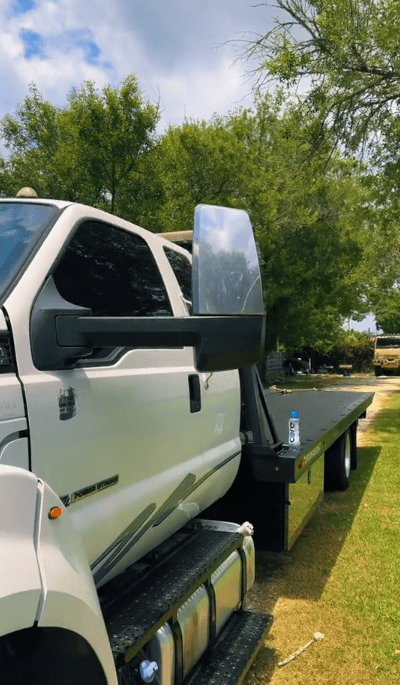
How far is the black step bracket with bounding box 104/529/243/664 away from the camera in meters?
2.11

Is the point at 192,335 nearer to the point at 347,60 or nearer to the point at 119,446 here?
the point at 119,446

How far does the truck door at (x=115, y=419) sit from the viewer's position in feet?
5.96

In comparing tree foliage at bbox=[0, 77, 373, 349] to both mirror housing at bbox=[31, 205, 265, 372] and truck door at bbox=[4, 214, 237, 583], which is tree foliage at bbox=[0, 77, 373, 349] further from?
mirror housing at bbox=[31, 205, 265, 372]

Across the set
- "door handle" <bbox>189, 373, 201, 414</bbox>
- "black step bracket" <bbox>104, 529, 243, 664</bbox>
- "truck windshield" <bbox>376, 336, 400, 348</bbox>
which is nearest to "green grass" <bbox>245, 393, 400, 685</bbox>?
"black step bracket" <bbox>104, 529, 243, 664</bbox>

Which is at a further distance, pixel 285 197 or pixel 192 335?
pixel 285 197

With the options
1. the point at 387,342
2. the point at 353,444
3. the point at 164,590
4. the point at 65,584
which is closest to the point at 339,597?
the point at 164,590

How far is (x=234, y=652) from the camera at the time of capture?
2.88 m

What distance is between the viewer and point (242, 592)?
3201 millimetres

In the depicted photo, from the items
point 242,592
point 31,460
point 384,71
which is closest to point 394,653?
point 242,592

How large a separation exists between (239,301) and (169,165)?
1404 centimetres

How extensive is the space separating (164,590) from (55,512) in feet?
3.60

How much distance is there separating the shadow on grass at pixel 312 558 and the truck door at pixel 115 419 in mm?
1646

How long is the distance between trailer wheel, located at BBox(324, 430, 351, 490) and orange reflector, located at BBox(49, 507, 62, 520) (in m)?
5.23

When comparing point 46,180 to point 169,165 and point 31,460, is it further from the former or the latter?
point 31,460
